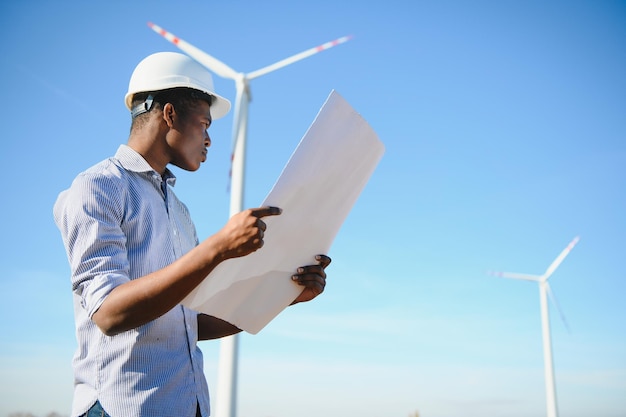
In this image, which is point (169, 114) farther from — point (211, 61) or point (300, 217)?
point (211, 61)

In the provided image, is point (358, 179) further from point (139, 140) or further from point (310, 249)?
point (139, 140)

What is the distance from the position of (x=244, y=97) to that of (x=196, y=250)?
2105 cm

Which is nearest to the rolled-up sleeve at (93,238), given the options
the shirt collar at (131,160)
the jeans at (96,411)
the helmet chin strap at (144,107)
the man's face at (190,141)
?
the shirt collar at (131,160)

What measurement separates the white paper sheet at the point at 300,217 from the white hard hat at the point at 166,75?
103cm

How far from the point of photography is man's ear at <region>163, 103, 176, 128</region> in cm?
386

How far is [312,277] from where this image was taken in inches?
149

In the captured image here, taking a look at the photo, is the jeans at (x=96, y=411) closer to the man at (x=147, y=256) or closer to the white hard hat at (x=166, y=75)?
the man at (x=147, y=256)

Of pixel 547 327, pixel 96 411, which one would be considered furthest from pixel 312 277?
pixel 547 327

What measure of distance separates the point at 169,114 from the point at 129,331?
1.36 metres

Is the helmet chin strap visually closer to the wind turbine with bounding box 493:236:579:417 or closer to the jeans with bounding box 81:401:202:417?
the jeans with bounding box 81:401:202:417

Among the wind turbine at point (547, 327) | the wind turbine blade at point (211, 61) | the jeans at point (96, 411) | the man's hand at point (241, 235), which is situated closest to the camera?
the man's hand at point (241, 235)

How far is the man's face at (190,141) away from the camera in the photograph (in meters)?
3.87

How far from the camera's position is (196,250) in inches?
116

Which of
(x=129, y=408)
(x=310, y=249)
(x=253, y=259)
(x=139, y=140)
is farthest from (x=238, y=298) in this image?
(x=139, y=140)
